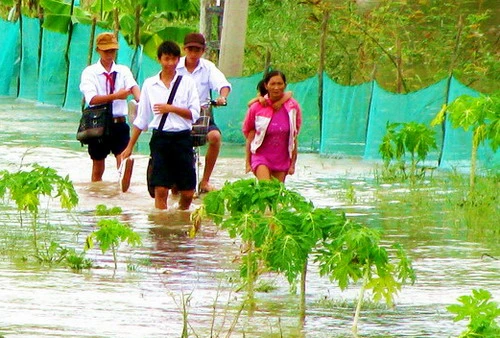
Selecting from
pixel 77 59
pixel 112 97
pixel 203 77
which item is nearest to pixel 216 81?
pixel 203 77

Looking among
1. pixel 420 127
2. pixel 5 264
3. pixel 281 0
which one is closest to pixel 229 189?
pixel 5 264

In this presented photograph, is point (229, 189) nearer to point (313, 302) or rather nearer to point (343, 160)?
point (313, 302)

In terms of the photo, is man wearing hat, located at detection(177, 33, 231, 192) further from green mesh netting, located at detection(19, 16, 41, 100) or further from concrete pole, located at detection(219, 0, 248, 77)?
green mesh netting, located at detection(19, 16, 41, 100)

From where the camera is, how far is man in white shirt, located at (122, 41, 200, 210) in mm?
13031

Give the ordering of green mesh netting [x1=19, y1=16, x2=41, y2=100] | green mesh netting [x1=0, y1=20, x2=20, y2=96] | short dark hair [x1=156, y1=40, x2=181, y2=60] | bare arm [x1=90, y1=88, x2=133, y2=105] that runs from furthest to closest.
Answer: green mesh netting [x1=0, y1=20, x2=20, y2=96]
green mesh netting [x1=19, y1=16, x2=41, y2=100]
bare arm [x1=90, y1=88, x2=133, y2=105]
short dark hair [x1=156, y1=40, x2=181, y2=60]

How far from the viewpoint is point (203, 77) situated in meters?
14.7

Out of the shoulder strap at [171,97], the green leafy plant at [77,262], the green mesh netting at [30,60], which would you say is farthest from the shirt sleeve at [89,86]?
the green mesh netting at [30,60]

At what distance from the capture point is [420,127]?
52.7 feet

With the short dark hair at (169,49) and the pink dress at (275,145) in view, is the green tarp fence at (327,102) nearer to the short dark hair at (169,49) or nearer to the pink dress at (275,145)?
the pink dress at (275,145)

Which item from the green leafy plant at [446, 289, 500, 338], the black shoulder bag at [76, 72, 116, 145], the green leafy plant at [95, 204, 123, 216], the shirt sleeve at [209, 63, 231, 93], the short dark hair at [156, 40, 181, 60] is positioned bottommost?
the green leafy plant at [95, 204, 123, 216]

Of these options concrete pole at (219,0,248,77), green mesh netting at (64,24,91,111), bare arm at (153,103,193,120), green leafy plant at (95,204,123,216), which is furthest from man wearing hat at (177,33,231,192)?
green mesh netting at (64,24,91,111)

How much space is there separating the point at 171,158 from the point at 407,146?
147 inches

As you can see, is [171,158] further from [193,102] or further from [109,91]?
[109,91]

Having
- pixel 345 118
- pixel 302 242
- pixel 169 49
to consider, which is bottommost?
pixel 302 242
